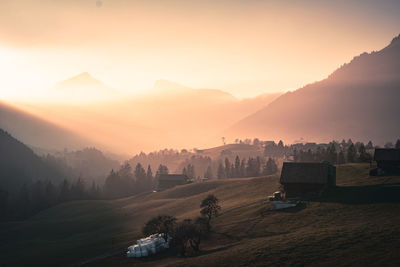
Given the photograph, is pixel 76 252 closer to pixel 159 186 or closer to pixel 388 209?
pixel 388 209

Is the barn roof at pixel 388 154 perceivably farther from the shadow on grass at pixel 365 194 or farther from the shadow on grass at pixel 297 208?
the shadow on grass at pixel 297 208

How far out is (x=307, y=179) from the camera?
76188 mm

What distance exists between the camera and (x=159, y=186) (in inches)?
6117

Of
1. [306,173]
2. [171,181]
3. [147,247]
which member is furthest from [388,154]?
[171,181]

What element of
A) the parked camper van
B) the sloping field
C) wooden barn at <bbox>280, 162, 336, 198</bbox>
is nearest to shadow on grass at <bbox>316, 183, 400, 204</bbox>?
the sloping field

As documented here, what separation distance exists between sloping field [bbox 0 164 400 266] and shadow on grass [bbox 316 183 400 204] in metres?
0.15

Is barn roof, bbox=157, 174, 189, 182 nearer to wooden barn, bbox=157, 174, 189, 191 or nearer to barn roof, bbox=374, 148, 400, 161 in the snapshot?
wooden barn, bbox=157, 174, 189, 191

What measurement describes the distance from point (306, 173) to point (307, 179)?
1.68m

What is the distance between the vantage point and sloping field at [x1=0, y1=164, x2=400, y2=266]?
42969mm

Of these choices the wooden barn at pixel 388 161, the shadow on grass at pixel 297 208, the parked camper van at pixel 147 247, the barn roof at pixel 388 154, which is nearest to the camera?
the parked camper van at pixel 147 247

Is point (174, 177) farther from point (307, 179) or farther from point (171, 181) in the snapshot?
point (307, 179)

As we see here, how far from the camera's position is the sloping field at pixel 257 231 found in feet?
141

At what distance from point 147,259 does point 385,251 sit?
110ft

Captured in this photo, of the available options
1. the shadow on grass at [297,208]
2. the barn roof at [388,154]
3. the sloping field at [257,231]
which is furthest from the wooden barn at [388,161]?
the shadow on grass at [297,208]
